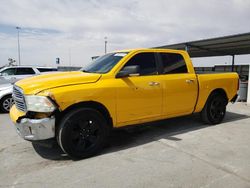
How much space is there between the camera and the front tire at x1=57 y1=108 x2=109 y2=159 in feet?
11.7

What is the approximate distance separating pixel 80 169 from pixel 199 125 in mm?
3588

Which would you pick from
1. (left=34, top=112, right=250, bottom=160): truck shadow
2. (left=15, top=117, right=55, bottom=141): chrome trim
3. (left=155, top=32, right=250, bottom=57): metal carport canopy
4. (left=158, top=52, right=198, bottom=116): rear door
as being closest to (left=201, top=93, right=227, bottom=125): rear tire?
(left=34, top=112, right=250, bottom=160): truck shadow

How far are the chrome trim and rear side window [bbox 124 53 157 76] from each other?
6.10 feet

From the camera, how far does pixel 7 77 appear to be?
10.2m

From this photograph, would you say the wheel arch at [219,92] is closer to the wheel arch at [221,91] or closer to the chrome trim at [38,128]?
the wheel arch at [221,91]

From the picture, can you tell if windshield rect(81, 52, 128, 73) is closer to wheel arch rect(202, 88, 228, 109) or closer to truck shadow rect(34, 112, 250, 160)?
truck shadow rect(34, 112, 250, 160)

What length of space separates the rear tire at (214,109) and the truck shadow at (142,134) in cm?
23

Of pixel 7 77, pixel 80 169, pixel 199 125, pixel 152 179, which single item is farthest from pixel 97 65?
pixel 7 77

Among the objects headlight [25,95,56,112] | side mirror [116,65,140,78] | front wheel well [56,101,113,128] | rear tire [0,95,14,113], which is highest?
side mirror [116,65,140,78]

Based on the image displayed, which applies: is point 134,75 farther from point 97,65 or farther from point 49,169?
point 49,169

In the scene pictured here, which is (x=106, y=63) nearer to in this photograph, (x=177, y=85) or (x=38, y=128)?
(x=177, y=85)

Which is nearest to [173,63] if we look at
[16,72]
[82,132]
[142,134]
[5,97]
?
[142,134]

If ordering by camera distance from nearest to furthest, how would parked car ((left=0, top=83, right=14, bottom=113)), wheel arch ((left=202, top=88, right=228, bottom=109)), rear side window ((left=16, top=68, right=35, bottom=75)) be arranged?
wheel arch ((left=202, top=88, right=228, bottom=109)), parked car ((left=0, top=83, right=14, bottom=113)), rear side window ((left=16, top=68, right=35, bottom=75))

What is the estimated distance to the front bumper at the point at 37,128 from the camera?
3447 millimetres
